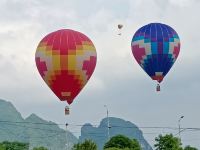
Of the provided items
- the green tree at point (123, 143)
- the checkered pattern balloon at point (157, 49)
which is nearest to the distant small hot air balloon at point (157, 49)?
the checkered pattern balloon at point (157, 49)

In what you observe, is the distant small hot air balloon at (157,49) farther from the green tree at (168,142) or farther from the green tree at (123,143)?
the green tree at (123,143)

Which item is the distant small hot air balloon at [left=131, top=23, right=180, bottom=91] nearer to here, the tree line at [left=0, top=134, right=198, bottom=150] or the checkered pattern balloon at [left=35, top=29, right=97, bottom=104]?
the checkered pattern balloon at [left=35, top=29, right=97, bottom=104]

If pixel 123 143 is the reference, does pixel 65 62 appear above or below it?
below

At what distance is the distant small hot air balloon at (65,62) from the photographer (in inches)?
2419

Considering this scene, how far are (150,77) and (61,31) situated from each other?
1327 cm

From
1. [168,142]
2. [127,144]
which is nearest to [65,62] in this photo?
[168,142]

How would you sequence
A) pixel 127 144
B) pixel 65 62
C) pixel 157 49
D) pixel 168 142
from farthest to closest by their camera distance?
pixel 127 144 < pixel 168 142 < pixel 157 49 < pixel 65 62

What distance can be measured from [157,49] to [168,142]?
1522 inches

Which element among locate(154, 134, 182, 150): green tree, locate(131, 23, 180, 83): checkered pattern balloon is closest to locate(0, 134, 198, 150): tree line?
locate(154, 134, 182, 150): green tree

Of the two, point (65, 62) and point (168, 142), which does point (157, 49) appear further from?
point (168, 142)

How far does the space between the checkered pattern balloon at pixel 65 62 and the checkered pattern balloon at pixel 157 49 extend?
994 cm

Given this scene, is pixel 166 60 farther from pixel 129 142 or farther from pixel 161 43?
pixel 129 142

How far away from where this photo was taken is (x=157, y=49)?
70625 millimetres

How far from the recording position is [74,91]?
61.9 meters
